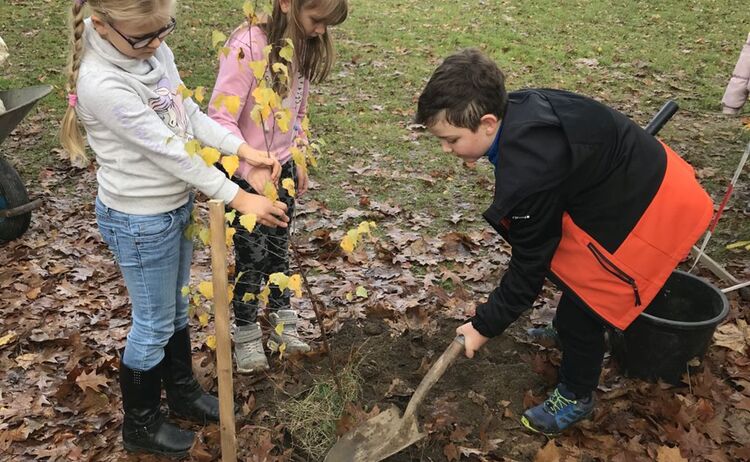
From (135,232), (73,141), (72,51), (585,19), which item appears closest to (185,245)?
(135,232)

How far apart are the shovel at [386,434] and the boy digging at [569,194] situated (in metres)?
0.15

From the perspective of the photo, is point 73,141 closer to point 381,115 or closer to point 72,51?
point 72,51

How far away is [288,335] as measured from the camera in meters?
3.47

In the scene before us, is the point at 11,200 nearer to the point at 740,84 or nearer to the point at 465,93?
the point at 465,93

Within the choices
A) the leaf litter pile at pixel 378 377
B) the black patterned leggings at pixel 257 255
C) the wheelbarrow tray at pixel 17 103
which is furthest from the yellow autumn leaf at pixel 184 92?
the wheelbarrow tray at pixel 17 103

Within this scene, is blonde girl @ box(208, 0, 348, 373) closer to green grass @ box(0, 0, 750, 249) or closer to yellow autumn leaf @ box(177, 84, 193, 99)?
yellow autumn leaf @ box(177, 84, 193, 99)

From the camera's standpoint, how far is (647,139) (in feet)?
8.66

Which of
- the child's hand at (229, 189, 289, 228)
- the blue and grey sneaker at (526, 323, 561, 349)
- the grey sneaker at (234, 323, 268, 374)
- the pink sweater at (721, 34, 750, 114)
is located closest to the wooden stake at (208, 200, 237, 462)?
the child's hand at (229, 189, 289, 228)

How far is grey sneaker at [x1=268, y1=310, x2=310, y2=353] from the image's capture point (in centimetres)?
344

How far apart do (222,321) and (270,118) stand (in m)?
1.10

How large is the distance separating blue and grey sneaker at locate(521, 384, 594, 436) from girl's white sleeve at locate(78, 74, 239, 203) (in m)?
1.85

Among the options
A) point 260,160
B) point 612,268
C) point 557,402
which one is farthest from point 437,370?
point 260,160

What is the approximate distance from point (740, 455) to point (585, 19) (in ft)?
33.9

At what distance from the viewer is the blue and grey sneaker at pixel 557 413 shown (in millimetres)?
2900
